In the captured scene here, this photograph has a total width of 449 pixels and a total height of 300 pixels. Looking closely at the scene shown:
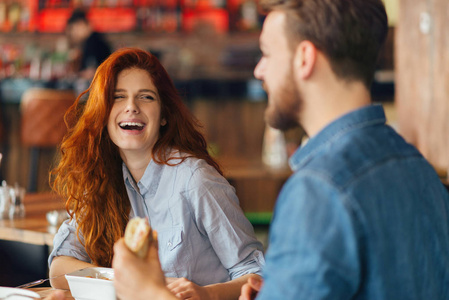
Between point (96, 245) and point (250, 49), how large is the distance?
507cm

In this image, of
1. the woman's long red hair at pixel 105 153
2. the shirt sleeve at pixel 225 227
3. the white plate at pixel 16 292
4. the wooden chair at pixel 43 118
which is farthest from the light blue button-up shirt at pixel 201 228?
the wooden chair at pixel 43 118

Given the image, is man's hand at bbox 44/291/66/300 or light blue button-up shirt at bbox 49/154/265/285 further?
light blue button-up shirt at bbox 49/154/265/285

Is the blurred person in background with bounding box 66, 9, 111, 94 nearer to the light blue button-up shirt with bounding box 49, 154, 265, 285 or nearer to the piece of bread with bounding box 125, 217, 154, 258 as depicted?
the light blue button-up shirt with bounding box 49, 154, 265, 285

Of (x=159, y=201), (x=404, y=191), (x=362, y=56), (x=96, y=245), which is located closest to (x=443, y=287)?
(x=404, y=191)

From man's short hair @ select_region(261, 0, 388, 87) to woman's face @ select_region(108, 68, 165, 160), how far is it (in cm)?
90

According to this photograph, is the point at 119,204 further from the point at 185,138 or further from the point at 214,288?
the point at 214,288

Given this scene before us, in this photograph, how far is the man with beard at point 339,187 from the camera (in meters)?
0.87

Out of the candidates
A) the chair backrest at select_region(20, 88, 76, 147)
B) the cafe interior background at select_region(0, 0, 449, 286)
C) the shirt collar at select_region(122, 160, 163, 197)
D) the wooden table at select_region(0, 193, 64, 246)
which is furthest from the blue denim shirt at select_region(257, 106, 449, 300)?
the chair backrest at select_region(20, 88, 76, 147)

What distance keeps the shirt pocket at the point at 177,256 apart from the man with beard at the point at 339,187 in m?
0.61

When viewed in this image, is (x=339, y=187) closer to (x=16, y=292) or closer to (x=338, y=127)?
(x=338, y=127)

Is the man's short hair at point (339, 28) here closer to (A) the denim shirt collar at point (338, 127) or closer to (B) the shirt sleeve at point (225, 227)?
(A) the denim shirt collar at point (338, 127)

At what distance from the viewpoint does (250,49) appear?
6.68 meters

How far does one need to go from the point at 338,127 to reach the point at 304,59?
5.0 inches

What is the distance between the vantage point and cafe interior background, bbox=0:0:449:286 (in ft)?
10.8
